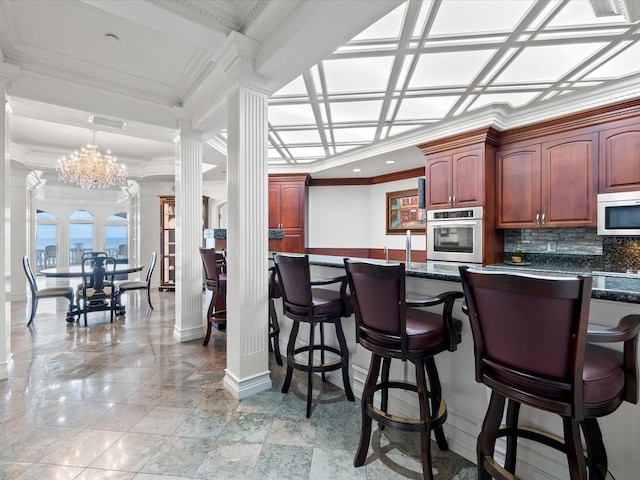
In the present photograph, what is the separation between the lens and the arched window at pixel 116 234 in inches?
409

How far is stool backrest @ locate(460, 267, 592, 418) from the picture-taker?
855 millimetres

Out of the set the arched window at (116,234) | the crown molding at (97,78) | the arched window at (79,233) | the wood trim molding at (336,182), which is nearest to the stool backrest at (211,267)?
the crown molding at (97,78)

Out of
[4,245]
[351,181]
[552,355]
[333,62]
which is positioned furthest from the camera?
[351,181]

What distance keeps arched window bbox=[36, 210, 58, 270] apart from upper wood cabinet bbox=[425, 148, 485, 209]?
36.9 ft

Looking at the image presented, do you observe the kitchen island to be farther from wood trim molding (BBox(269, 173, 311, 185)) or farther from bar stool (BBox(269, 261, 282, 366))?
wood trim molding (BBox(269, 173, 311, 185))

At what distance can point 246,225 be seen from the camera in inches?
89.3

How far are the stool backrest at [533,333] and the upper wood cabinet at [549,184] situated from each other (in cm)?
291

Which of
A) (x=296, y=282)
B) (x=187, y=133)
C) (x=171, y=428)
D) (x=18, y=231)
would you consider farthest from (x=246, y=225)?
(x=18, y=231)

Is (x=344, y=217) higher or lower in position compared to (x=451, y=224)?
higher

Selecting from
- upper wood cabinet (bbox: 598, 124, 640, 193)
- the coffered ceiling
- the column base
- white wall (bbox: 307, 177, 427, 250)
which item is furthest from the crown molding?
upper wood cabinet (bbox: 598, 124, 640, 193)

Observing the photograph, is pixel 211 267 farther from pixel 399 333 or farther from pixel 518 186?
pixel 518 186

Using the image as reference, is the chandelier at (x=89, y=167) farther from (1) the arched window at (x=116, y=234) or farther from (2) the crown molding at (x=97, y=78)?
(1) the arched window at (x=116, y=234)

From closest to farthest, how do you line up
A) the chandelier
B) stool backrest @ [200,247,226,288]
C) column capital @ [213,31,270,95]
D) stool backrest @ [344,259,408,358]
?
stool backrest @ [344,259,408,358], column capital @ [213,31,270,95], stool backrest @ [200,247,226,288], the chandelier

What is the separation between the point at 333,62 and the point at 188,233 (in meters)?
2.41
